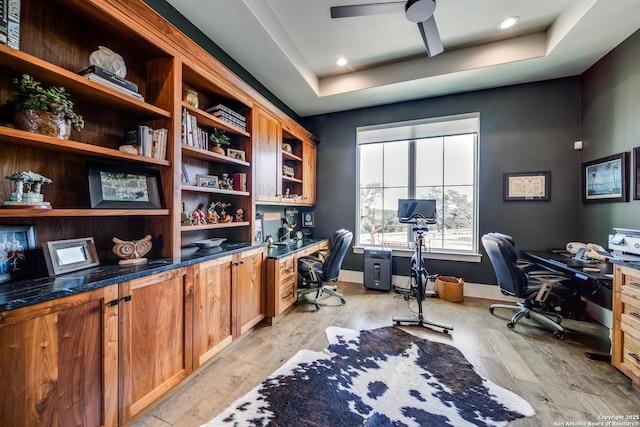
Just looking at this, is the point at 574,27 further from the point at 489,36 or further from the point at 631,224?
the point at 631,224

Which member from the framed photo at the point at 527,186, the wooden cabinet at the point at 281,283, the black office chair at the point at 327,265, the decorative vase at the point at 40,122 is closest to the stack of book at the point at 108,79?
the decorative vase at the point at 40,122

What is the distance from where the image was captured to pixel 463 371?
1.82m

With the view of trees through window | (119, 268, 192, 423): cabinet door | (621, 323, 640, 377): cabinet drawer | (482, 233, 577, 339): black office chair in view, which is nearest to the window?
the view of trees through window

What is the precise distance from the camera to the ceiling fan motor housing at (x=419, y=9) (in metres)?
1.77

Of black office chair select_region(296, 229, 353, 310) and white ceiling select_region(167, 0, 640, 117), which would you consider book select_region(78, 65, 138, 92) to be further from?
black office chair select_region(296, 229, 353, 310)

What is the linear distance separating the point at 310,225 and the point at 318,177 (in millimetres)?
892

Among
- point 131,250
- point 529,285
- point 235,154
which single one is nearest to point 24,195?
point 131,250

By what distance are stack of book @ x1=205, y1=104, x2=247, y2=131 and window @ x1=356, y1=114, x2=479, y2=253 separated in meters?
2.19

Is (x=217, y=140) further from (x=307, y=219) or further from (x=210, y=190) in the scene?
(x=307, y=219)

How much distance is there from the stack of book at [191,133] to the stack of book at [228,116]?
0.78 ft

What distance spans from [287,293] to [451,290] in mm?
2242

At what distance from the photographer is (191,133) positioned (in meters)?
2.01

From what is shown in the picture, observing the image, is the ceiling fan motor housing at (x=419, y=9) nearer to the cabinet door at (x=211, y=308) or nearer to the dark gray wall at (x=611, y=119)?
the dark gray wall at (x=611, y=119)

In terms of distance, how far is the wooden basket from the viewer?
3.22 m
